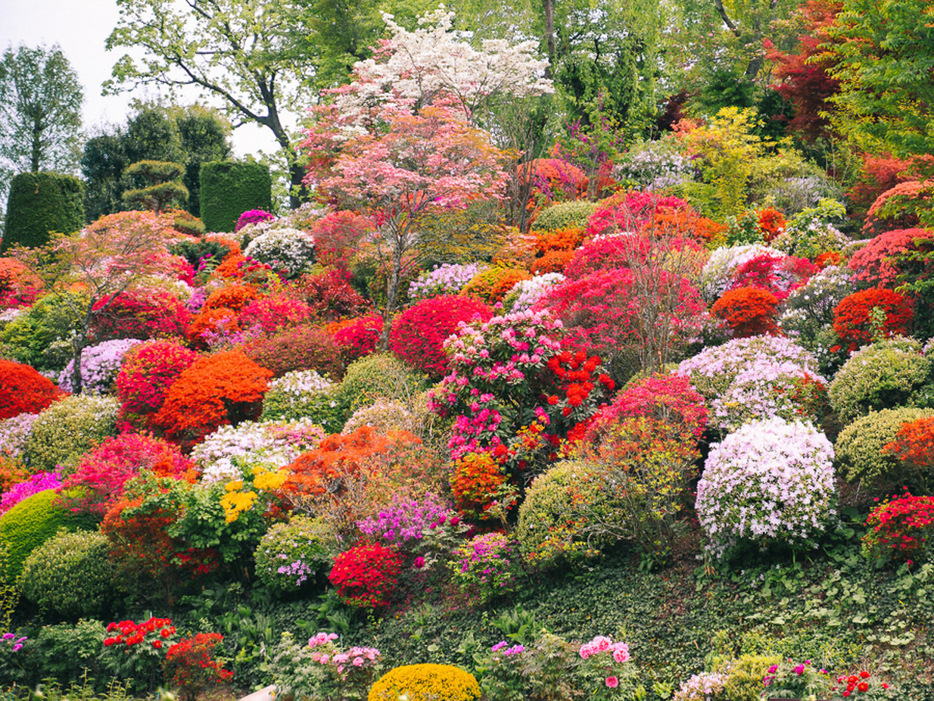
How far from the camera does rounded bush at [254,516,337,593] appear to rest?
841cm

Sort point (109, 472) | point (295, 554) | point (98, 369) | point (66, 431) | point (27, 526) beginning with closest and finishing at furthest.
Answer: point (295, 554), point (27, 526), point (109, 472), point (66, 431), point (98, 369)

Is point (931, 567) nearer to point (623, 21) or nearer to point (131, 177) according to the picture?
point (623, 21)

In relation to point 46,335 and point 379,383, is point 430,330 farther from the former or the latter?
point 46,335

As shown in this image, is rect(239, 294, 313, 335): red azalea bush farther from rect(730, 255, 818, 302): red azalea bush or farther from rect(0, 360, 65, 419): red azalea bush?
rect(730, 255, 818, 302): red azalea bush

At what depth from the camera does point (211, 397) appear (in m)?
11.4

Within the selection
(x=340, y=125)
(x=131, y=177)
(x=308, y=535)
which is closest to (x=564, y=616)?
(x=308, y=535)

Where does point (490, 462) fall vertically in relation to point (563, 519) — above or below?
above

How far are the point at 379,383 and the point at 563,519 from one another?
4742 mm

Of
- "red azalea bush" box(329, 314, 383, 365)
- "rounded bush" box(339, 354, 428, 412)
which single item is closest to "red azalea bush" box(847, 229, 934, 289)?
"rounded bush" box(339, 354, 428, 412)

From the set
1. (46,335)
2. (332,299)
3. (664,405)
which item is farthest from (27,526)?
(664,405)

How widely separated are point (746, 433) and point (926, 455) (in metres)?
1.51

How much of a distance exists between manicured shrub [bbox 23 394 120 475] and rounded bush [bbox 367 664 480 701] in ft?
26.0

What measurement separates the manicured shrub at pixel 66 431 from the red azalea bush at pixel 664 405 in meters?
8.65

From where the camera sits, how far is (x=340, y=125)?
1838cm
